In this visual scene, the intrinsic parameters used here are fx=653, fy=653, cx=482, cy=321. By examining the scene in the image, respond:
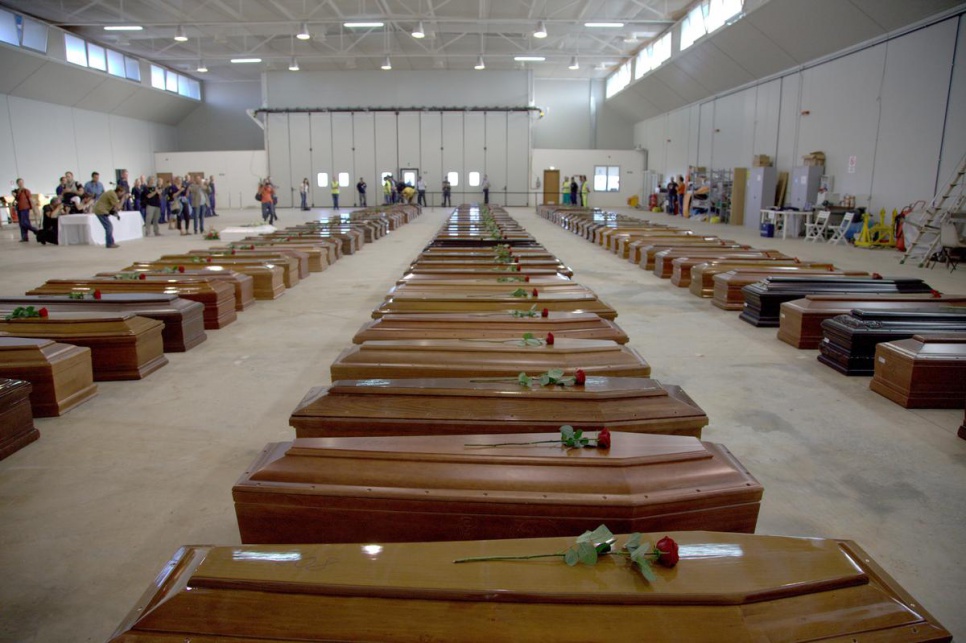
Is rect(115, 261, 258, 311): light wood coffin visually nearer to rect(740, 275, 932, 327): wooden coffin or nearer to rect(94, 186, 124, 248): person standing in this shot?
rect(740, 275, 932, 327): wooden coffin

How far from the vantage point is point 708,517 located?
1840mm

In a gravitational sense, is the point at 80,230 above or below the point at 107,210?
below

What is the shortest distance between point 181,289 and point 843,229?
12.2 m

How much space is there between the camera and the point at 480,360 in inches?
120

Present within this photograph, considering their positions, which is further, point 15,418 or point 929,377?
point 929,377

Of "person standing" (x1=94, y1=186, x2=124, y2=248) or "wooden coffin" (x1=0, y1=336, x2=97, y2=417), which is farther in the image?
"person standing" (x1=94, y1=186, x2=124, y2=248)

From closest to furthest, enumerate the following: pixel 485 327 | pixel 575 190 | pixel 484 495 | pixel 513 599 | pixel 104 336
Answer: pixel 513 599 < pixel 484 495 < pixel 485 327 < pixel 104 336 < pixel 575 190

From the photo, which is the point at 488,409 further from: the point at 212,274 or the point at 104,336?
the point at 212,274

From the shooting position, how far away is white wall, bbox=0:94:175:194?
746 inches

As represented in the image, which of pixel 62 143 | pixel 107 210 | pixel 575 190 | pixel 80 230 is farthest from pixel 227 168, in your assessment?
pixel 107 210

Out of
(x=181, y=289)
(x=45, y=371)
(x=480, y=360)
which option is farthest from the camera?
(x=181, y=289)

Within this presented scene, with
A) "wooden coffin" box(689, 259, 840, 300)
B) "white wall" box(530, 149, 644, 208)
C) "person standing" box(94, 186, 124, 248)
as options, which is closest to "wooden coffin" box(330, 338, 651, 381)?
"wooden coffin" box(689, 259, 840, 300)

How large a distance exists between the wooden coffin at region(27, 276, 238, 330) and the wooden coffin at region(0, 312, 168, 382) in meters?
1.09

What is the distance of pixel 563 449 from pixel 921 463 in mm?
1852
